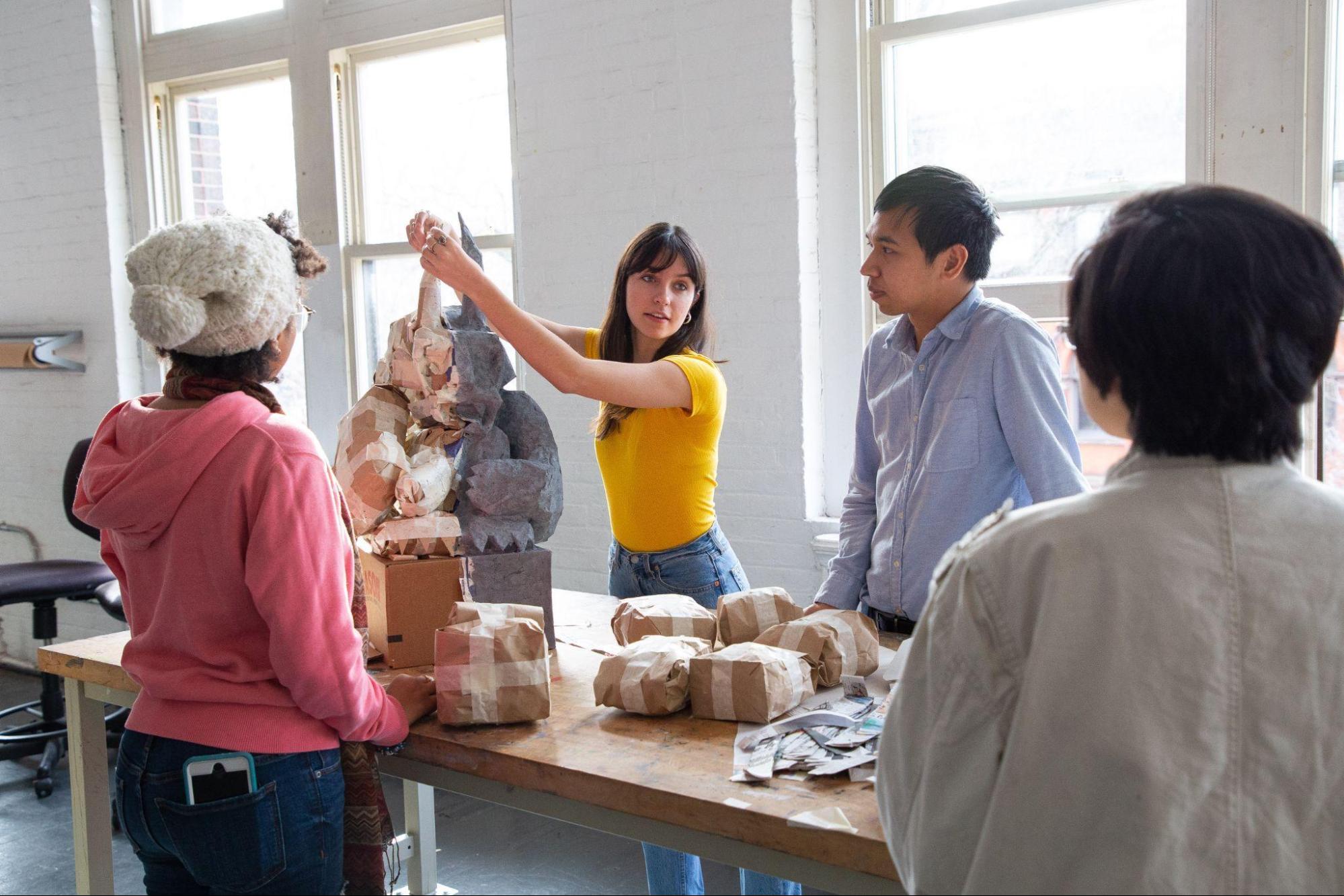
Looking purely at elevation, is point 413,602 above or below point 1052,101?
below

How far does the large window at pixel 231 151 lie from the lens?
4.86 meters

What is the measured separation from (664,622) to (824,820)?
66cm

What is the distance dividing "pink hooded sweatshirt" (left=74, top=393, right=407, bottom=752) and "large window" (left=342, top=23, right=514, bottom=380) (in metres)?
2.68

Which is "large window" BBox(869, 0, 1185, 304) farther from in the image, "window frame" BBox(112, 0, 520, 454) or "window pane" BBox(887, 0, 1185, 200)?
"window frame" BBox(112, 0, 520, 454)

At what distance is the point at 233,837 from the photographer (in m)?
1.44

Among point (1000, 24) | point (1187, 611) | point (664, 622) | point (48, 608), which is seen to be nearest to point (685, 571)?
point (664, 622)

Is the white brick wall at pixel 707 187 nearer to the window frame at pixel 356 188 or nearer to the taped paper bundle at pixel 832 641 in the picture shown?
the window frame at pixel 356 188

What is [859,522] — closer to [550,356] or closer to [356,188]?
[550,356]

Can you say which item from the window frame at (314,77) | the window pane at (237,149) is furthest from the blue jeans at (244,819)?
the window pane at (237,149)

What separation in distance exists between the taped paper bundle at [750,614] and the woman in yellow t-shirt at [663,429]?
1.32 feet

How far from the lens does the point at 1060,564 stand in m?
0.90

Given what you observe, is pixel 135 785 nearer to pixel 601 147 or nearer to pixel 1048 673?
pixel 1048 673

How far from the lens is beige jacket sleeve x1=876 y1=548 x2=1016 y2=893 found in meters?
0.94

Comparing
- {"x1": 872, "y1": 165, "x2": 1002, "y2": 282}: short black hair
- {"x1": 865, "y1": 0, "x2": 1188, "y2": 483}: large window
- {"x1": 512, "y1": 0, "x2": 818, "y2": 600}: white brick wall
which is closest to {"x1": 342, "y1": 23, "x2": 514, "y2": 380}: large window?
{"x1": 512, "y1": 0, "x2": 818, "y2": 600}: white brick wall
